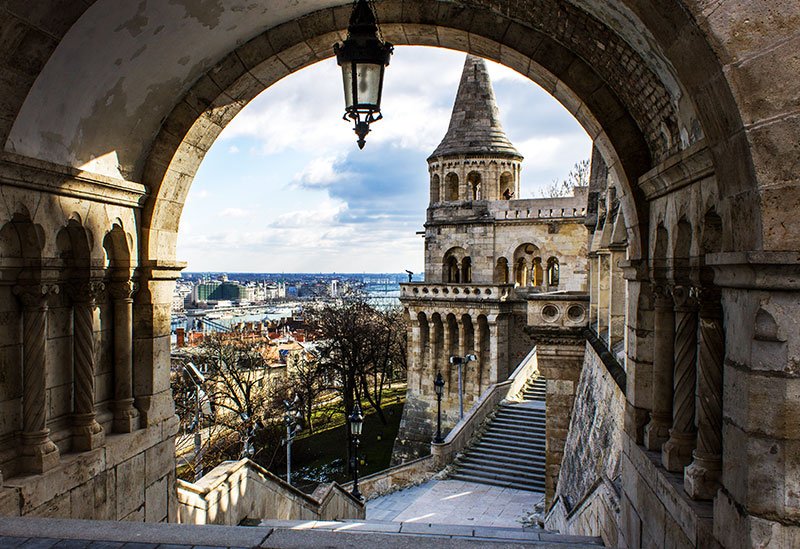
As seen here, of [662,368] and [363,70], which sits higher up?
[363,70]

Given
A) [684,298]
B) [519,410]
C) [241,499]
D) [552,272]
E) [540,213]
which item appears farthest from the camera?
[552,272]

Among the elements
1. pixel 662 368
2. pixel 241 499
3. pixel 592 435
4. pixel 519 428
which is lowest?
pixel 519 428

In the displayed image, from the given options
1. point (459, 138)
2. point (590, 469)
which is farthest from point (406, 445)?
point (590, 469)

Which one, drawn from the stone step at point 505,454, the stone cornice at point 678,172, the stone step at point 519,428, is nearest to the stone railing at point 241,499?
the stone cornice at point 678,172

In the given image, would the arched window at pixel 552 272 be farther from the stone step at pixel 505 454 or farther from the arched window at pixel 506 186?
the stone step at pixel 505 454

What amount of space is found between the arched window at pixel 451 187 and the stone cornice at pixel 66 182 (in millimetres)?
26315

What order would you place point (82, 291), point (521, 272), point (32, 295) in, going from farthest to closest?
point (521, 272) → point (82, 291) → point (32, 295)

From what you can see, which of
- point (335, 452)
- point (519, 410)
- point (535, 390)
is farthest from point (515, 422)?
point (335, 452)

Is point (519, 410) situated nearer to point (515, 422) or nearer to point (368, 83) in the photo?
point (515, 422)

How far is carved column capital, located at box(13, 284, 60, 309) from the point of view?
15.0 ft

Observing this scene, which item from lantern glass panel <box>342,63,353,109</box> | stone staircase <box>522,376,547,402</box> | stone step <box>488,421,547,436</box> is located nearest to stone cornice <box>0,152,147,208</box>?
lantern glass panel <box>342,63,353,109</box>

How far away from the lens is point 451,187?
104 ft

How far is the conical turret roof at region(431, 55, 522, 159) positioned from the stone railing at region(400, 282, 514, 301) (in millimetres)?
6585

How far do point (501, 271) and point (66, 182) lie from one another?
27200 mm
